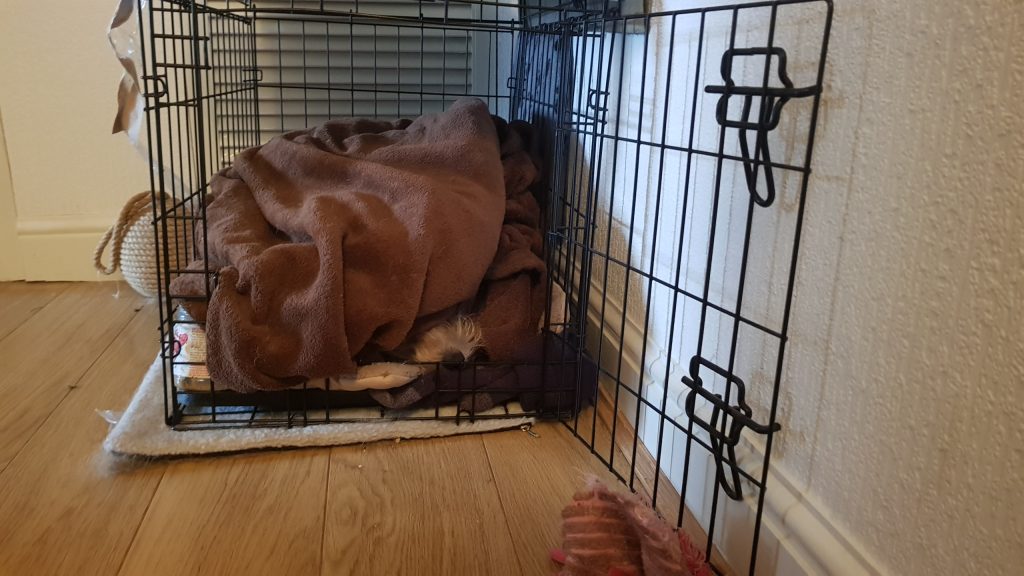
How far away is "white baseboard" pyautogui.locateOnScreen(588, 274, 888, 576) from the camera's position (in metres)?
0.67

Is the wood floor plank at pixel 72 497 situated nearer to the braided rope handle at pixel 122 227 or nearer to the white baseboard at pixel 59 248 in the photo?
the braided rope handle at pixel 122 227

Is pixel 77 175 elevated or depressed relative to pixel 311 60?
depressed

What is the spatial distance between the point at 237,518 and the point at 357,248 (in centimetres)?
38

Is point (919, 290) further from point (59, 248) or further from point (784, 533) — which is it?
point (59, 248)

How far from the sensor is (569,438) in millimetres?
1145

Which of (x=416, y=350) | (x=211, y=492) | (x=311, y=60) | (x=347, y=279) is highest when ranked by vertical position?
(x=311, y=60)

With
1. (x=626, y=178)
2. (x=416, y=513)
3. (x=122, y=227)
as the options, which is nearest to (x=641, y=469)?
(x=416, y=513)

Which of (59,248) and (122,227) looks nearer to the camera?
(122,227)

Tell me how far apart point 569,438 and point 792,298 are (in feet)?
1.61

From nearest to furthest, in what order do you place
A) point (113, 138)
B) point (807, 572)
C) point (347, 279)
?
point (807, 572), point (347, 279), point (113, 138)

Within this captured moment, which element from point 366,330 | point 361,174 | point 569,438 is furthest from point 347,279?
point 569,438

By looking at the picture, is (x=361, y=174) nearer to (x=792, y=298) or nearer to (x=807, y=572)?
(x=792, y=298)

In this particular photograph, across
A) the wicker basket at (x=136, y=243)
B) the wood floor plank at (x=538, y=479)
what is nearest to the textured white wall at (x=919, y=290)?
the wood floor plank at (x=538, y=479)

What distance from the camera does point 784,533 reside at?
2.44 ft
